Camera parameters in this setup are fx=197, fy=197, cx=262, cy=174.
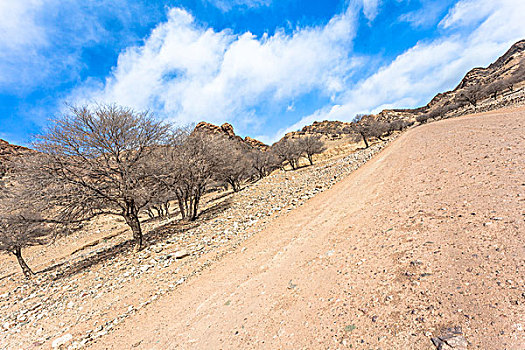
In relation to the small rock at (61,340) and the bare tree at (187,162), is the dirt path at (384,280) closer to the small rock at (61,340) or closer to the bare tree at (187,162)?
the small rock at (61,340)

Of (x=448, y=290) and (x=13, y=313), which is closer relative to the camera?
(x=448, y=290)

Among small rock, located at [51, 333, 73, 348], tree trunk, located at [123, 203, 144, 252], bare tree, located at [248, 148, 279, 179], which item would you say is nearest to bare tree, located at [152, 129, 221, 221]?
tree trunk, located at [123, 203, 144, 252]

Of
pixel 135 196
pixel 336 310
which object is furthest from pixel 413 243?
pixel 135 196

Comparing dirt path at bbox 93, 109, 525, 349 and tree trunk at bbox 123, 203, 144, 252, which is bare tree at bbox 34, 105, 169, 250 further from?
dirt path at bbox 93, 109, 525, 349

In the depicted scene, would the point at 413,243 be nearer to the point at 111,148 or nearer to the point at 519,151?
the point at 519,151

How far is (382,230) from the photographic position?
488 centimetres

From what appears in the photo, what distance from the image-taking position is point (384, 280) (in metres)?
3.28

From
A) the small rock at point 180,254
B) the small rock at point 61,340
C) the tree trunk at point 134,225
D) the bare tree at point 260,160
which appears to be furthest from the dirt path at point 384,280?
the bare tree at point 260,160

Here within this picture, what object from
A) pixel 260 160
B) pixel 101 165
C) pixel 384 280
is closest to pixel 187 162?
pixel 101 165

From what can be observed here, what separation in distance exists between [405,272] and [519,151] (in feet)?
24.2

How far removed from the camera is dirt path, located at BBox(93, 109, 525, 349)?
2.38m

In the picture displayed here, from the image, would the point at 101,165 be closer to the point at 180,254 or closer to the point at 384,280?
the point at 180,254

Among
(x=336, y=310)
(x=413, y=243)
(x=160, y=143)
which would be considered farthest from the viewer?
(x=160, y=143)

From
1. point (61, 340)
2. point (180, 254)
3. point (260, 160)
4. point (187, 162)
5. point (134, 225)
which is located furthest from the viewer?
point (260, 160)
